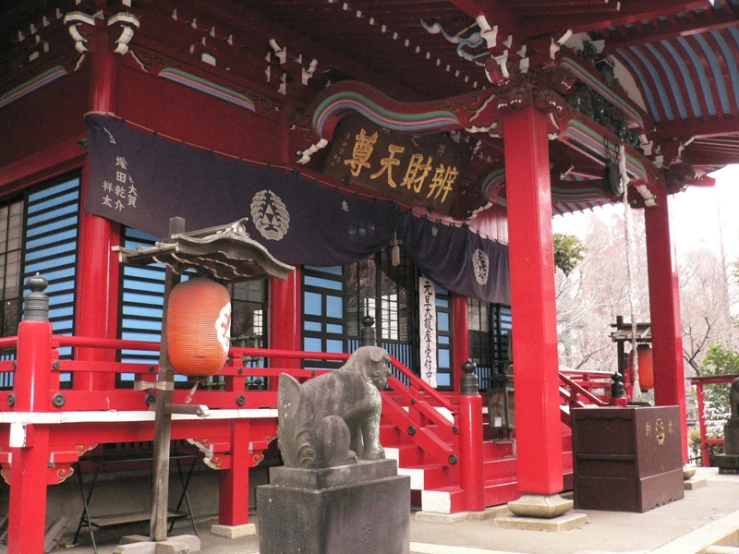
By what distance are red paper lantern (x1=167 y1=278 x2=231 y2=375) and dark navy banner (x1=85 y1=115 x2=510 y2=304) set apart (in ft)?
6.41

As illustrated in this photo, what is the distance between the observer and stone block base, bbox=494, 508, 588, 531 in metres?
6.54

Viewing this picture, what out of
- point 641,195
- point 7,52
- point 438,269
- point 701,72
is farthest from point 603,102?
point 7,52

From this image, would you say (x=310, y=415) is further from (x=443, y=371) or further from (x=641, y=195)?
(x=641, y=195)

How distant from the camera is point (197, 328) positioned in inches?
221

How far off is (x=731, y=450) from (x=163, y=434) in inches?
366

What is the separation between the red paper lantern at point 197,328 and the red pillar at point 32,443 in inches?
36.3

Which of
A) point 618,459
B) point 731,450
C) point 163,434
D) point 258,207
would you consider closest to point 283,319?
point 258,207

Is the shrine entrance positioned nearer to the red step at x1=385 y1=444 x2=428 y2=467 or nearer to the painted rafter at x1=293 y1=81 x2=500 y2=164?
the painted rafter at x1=293 y1=81 x2=500 y2=164

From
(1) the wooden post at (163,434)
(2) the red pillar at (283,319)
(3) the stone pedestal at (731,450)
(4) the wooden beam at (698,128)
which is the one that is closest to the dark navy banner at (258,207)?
(2) the red pillar at (283,319)

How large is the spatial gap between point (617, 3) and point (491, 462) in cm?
489

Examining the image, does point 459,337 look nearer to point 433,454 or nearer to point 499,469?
point 499,469

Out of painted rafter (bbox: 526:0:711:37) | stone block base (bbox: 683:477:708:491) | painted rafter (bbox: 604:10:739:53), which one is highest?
painted rafter (bbox: 604:10:739:53)

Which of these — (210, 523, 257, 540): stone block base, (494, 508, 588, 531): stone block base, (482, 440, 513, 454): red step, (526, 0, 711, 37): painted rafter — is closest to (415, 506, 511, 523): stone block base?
(494, 508, 588, 531): stone block base

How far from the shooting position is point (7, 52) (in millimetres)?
8844
